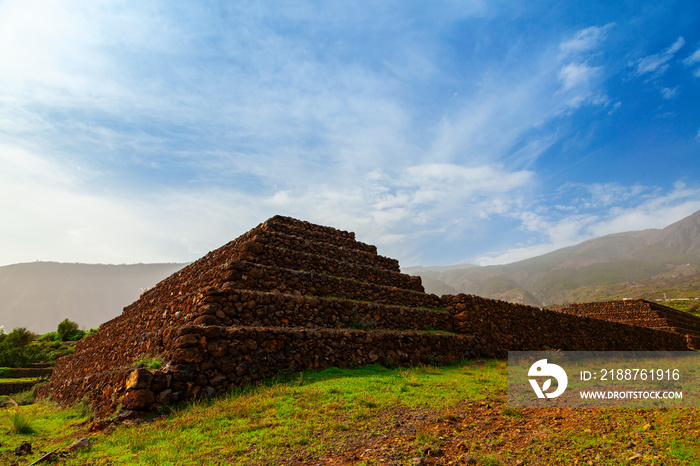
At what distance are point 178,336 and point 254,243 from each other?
17.2 feet

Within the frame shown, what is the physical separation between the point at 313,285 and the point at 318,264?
76.6 inches

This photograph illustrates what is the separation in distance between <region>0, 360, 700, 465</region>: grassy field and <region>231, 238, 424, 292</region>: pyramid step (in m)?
5.74

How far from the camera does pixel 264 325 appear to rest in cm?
1044

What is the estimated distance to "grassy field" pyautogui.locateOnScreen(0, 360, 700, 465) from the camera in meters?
4.90

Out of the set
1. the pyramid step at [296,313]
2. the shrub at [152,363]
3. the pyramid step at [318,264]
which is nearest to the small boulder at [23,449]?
the shrub at [152,363]

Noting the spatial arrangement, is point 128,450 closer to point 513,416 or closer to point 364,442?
point 364,442

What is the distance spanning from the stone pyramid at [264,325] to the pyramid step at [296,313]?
0.03m

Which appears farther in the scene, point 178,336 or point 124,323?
point 124,323

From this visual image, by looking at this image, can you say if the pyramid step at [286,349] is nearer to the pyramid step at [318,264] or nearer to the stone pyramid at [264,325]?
the stone pyramid at [264,325]

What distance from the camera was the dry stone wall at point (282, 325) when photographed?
333 inches

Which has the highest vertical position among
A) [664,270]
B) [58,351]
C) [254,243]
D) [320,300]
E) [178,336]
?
[664,270]

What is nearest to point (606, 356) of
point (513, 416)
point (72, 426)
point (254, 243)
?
point (513, 416)

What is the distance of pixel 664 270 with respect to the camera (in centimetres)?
16012

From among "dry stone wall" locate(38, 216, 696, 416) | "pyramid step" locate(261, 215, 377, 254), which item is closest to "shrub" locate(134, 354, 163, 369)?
"dry stone wall" locate(38, 216, 696, 416)
